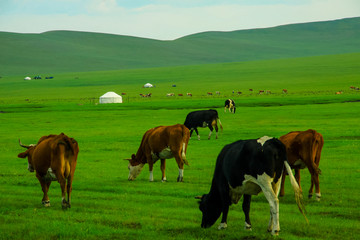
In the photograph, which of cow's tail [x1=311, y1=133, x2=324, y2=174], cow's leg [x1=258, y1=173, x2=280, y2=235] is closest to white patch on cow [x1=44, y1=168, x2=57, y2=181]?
cow's leg [x1=258, y1=173, x2=280, y2=235]

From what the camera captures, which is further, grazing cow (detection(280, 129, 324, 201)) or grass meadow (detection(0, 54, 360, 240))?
grazing cow (detection(280, 129, 324, 201))

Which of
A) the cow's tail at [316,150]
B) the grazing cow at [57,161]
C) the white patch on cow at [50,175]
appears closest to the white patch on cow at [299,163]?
the cow's tail at [316,150]

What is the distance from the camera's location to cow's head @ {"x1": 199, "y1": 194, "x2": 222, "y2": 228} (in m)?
10.3

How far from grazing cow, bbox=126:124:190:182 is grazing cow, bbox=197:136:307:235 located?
6980 millimetres

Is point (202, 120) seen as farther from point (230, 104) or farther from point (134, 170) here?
point (230, 104)

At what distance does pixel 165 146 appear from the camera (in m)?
17.3

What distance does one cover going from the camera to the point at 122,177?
61.3 ft

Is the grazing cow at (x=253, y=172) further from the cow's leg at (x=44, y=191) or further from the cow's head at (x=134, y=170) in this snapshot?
the cow's head at (x=134, y=170)

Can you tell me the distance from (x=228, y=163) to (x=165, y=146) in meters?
7.71

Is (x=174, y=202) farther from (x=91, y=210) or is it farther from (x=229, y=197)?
(x=229, y=197)

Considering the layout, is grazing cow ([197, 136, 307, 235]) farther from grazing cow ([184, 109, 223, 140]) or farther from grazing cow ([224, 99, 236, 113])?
grazing cow ([224, 99, 236, 113])

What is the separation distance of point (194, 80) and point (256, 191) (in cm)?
14939

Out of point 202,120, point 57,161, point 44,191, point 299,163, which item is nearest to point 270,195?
point 299,163

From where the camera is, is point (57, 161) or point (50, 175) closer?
point (57, 161)
